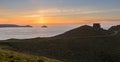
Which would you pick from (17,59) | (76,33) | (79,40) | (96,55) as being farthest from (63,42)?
(17,59)

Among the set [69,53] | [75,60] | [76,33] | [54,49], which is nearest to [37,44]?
[54,49]

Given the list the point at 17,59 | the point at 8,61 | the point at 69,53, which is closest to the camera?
the point at 8,61

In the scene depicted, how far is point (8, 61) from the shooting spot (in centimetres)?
2098

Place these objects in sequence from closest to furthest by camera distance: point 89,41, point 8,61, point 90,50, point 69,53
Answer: point 8,61
point 69,53
point 90,50
point 89,41

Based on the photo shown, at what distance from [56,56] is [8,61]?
71.4 feet

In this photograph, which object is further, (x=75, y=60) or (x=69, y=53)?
→ (x=69, y=53)

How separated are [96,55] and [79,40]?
→ 8993mm

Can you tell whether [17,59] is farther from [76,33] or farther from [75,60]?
[76,33]

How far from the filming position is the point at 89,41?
54.5 meters

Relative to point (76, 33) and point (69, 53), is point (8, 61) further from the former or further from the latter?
point (76, 33)

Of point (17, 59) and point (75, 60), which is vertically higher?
point (17, 59)

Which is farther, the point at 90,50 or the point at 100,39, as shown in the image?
the point at 100,39

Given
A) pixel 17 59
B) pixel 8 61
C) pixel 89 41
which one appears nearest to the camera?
pixel 8 61

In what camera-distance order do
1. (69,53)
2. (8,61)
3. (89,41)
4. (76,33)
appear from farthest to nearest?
(76,33) < (89,41) < (69,53) < (8,61)
